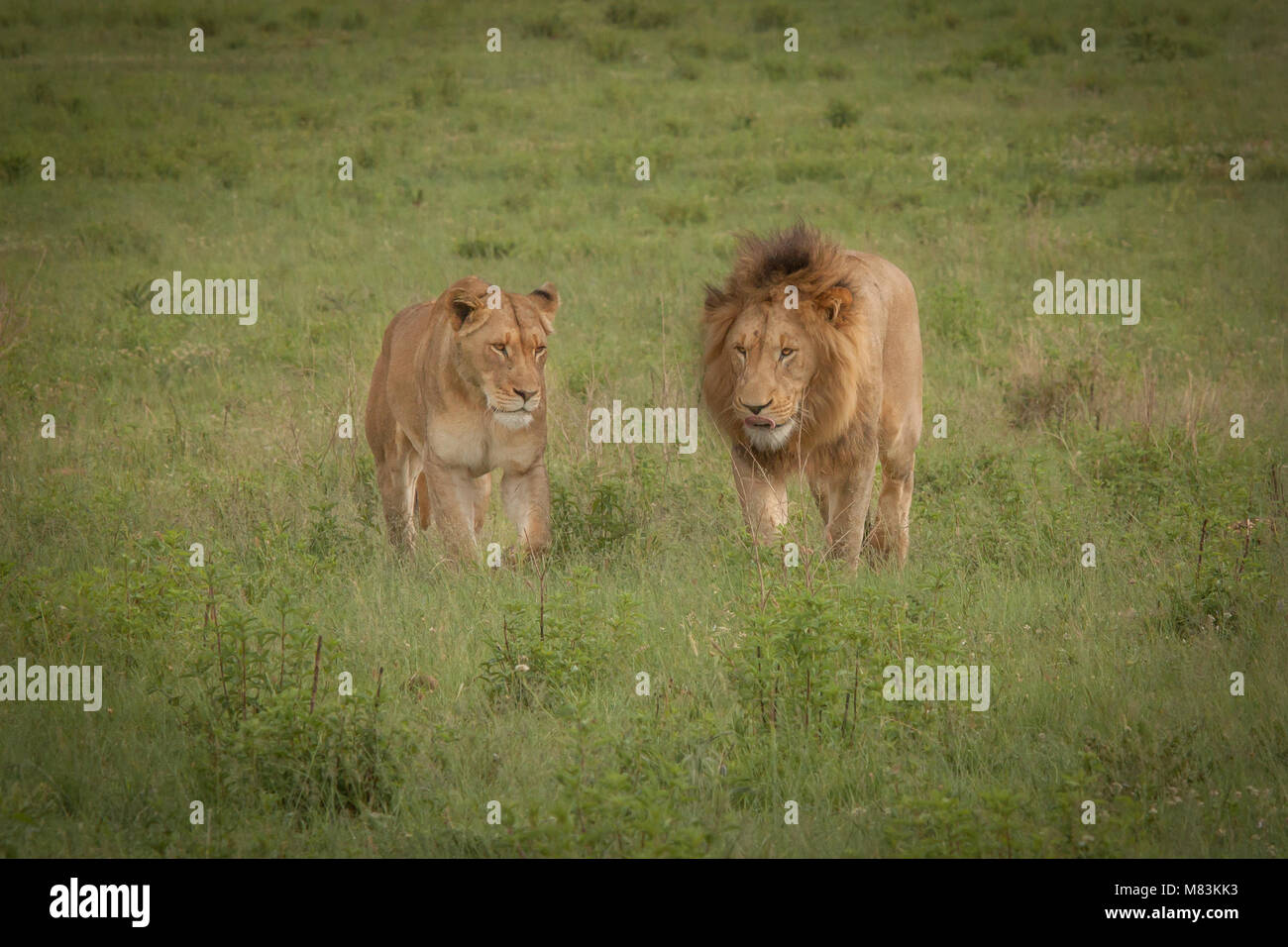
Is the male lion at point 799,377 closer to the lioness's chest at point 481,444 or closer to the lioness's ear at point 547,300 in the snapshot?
the lioness's ear at point 547,300

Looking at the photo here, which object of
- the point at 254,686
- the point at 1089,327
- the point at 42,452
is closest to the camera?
the point at 254,686

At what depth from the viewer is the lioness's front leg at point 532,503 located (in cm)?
702

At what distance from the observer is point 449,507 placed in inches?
278

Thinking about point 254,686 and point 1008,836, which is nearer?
point 1008,836

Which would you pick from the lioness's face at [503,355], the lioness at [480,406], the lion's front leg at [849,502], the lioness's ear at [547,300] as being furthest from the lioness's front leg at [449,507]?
the lion's front leg at [849,502]

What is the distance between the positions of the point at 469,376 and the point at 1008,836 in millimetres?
3801

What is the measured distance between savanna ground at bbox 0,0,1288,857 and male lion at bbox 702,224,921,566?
1.54ft

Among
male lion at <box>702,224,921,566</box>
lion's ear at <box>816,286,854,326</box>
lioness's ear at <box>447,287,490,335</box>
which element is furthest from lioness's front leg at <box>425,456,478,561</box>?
lion's ear at <box>816,286,854,326</box>

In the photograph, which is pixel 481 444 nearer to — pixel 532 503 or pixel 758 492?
pixel 532 503

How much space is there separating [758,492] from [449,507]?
5.04 ft

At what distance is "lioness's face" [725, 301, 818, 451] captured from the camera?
6.51 metres

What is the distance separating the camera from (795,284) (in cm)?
670

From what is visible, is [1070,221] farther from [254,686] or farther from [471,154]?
[254,686]
